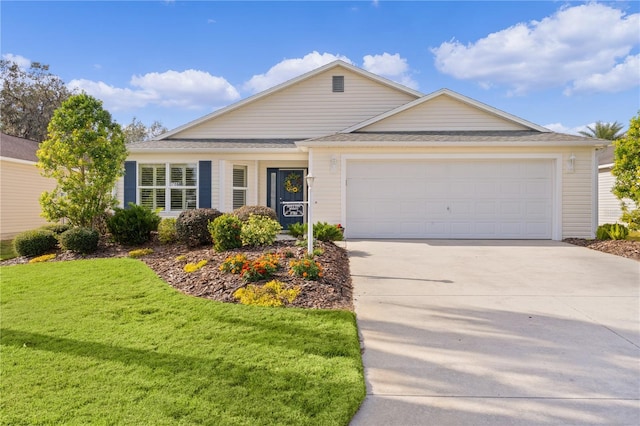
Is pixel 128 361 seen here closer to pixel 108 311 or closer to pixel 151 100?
pixel 108 311

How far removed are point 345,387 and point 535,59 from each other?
14.6m

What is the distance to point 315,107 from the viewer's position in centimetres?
1397

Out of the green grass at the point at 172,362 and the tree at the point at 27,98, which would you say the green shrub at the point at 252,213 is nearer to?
the green grass at the point at 172,362

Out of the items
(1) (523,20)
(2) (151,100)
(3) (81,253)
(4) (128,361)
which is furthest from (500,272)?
(2) (151,100)

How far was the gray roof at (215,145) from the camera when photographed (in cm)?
1212

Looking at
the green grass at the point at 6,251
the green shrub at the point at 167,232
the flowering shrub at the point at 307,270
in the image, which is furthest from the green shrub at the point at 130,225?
the flowering shrub at the point at 307,270

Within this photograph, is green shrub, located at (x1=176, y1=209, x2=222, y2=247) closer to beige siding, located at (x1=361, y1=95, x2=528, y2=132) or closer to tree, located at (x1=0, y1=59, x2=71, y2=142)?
beige siding, located at (x1=361, y1=95, x2=528, y2=132)

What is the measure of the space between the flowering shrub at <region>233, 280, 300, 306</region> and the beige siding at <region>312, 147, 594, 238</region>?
5928mm

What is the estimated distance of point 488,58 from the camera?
13.2 m

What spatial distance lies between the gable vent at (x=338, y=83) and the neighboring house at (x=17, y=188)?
36.7 ft

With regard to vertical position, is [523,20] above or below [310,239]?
above

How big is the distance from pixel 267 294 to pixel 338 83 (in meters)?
10.9

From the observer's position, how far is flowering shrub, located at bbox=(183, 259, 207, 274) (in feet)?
21.1

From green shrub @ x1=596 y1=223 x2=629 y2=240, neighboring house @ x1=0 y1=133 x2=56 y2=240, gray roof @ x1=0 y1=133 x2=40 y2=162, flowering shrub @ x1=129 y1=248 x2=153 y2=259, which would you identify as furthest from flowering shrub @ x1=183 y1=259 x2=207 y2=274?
gray roof @ x1=0 y1=133 x2=40 y2=162
